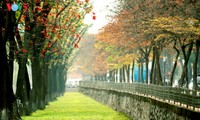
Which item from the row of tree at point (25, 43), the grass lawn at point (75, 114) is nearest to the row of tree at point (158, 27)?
the row of tree at point (25, 43)

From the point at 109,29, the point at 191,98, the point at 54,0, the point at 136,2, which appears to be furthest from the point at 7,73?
the point at 109,29

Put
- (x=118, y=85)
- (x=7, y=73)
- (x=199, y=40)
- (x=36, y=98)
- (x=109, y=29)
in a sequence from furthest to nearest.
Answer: (x=109, y=29), (x=118, y=85), (x=36, y=98), (x=199, y=40), (x=7, y=73)

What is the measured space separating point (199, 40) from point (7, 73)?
21.4 m

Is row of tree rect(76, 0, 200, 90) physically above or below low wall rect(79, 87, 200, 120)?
above

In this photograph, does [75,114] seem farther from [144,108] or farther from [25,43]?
[144,108]

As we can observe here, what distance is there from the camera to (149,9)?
48188mm

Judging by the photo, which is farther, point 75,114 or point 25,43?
point 75,114

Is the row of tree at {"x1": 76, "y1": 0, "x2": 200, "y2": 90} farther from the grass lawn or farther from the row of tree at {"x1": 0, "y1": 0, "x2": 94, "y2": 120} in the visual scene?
the grass lawn

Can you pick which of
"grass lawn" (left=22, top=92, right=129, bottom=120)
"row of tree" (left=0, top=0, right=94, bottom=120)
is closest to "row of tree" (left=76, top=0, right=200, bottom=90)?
"row of tree" (left=0, top=0, right=94, bottom=120)

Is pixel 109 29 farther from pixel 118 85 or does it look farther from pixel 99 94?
pixel 99 94

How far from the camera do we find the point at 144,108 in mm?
35531

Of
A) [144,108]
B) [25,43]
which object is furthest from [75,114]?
[144,108]

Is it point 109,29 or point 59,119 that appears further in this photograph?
point 109,29

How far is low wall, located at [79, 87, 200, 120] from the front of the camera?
77.0 feet
